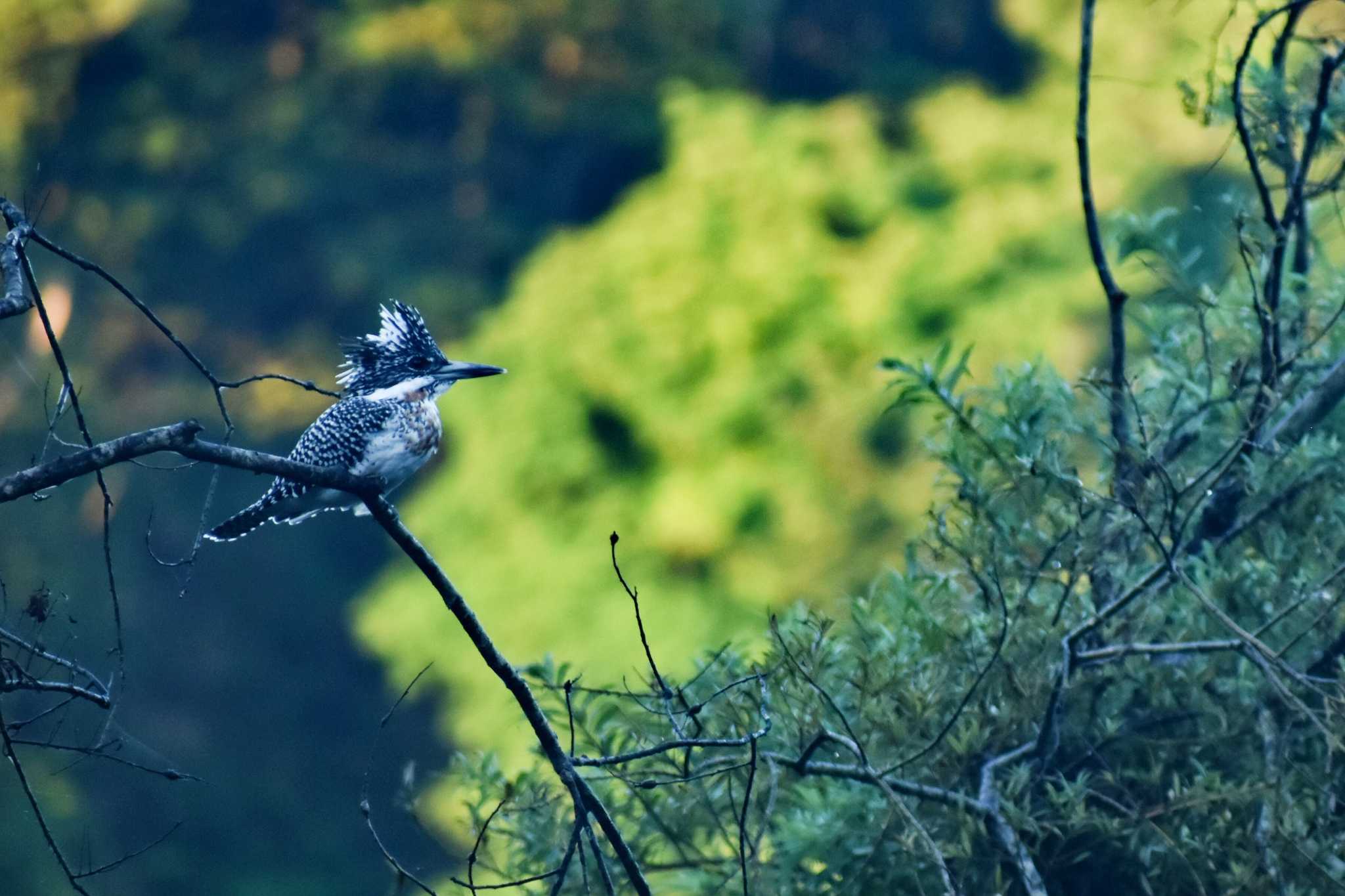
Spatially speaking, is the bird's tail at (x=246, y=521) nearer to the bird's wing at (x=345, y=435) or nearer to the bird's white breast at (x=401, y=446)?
the bird's wing at (x=345, y=435)

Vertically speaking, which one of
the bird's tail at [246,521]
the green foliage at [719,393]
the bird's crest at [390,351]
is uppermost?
the green foliage at [719,393]

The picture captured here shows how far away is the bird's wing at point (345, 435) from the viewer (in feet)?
7.20

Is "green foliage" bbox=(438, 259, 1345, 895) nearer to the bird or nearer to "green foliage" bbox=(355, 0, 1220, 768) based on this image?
the bird

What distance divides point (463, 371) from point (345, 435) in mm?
218

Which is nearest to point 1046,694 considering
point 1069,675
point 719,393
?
point 1069,675

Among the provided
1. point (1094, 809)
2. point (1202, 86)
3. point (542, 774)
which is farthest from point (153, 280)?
point (1094, 809)

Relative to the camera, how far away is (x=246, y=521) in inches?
85.9

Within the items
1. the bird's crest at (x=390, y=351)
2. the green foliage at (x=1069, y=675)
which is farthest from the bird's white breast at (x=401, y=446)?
the green foliage at (x=1069, y=675)

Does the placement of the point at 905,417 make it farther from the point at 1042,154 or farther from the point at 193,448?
the point at 193,448

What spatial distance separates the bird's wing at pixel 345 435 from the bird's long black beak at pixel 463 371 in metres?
0.11

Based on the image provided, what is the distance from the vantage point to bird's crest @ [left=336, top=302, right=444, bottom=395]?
236 cm

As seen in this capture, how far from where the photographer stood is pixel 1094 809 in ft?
5.93

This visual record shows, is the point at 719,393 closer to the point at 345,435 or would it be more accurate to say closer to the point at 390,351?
the point at 390,351

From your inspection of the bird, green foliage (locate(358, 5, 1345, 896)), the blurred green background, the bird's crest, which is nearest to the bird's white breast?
the bird
